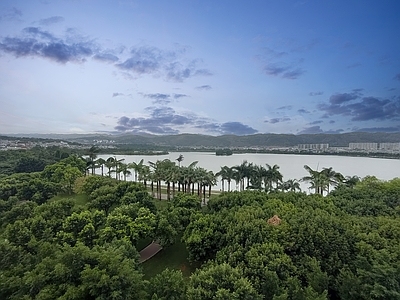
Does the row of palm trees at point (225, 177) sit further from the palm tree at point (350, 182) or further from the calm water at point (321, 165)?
the calm water at point (321, 165)

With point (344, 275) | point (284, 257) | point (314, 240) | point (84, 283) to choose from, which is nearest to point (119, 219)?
point (84, 283)

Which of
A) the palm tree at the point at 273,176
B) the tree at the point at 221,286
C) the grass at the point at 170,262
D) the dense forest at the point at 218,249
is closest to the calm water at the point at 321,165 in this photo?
the palm tree at the point at 273,176

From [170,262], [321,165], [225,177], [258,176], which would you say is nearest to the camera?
[170,262]

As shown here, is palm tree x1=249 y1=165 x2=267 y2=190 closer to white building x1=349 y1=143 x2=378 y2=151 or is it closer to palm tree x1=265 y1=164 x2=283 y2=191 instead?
palm tree x1=265 y1=164 x2=283 y2=191

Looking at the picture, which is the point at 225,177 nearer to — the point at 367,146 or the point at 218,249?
the point at 218,249

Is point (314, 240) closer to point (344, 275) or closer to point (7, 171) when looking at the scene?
point (344, 275)

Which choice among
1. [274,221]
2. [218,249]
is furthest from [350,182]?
[218,249]

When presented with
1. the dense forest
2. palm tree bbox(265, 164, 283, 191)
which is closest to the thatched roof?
the dense forest
